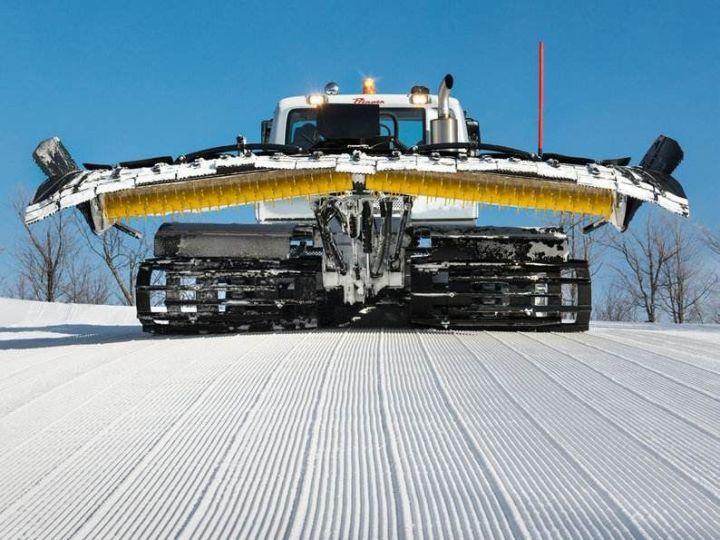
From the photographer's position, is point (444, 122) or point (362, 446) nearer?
point (362, 446)

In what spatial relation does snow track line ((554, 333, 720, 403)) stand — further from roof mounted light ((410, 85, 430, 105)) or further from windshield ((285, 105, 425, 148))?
roof mounted light ((410, 85, 430, 105))

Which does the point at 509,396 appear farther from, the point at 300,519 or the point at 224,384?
the point at 300,519

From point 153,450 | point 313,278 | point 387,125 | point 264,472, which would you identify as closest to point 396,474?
point 264,472

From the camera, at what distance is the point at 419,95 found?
697cm

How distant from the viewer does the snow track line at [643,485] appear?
4.45 feet

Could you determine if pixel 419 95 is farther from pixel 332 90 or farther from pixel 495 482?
pixel 495 482

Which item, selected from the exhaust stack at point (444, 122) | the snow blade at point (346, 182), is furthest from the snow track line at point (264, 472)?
the exhaust stack at point (444, 122)

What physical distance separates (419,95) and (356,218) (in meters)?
A: 2.94

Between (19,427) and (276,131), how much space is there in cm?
527

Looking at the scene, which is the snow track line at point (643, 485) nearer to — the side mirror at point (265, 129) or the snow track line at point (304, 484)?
the snow track line at point (304, 484)

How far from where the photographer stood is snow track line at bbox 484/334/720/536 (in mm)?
1357

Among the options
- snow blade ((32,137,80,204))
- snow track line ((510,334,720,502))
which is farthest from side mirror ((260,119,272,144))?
snow track line ((510,334,720,502))

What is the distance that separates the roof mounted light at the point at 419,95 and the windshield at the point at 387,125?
0.09 meters

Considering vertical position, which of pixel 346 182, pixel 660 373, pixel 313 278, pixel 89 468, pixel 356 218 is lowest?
pixel 89 468
